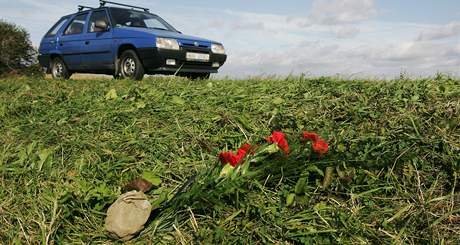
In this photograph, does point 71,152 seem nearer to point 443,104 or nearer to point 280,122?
point 280,122

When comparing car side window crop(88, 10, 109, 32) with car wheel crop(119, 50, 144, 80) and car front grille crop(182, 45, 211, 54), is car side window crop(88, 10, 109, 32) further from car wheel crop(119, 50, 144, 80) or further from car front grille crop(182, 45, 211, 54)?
car front grille crop(182, 45, 211, 54)

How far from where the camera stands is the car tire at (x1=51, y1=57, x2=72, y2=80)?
11.8 m

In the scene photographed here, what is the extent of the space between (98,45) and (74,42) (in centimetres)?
129

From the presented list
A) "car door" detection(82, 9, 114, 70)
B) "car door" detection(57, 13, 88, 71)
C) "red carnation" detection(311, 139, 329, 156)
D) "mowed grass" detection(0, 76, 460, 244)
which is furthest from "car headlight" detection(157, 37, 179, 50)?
"red carnation" detection(311, 139, 329, 156)

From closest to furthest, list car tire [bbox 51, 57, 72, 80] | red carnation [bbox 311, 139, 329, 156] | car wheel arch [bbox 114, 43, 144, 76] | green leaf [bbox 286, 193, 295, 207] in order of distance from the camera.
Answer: green leaf [bbox 286, 193, 295, 207], red carnation [bbox 311, 139, 329, 156], car wheel arch [bbox 114, 43, 144, 76], car tire [bbox 51, 57, 72, 80]

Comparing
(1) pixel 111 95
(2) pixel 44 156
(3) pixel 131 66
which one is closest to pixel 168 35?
(3) pixel 131 66

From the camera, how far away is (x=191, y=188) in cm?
285

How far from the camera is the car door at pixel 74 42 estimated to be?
11.1 m

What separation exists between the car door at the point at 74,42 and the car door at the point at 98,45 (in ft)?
0.92

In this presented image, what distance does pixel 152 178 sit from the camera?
10.2 ft

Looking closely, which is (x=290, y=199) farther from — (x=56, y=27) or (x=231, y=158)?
(x=56, y=27)

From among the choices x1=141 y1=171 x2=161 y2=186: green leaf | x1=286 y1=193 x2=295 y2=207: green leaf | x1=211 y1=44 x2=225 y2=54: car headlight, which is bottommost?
x1=286 y1=193 x2=295 y2=207: green leaf

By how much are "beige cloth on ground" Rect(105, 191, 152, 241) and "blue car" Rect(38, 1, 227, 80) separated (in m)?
5.39

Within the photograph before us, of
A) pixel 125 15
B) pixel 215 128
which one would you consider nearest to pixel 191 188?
pixel 215 128
